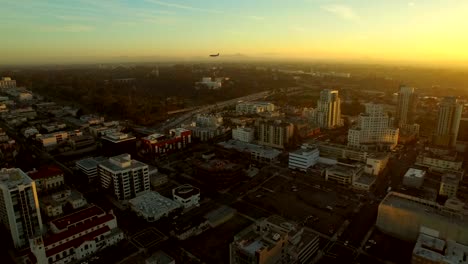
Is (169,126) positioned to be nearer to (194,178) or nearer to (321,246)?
(194,178)

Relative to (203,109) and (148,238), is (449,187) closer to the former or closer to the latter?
(148,238)

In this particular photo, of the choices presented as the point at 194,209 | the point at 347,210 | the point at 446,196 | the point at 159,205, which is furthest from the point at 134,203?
the point at 446,196

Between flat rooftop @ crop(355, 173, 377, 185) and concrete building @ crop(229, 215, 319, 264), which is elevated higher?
concrete building @ crop(229, 215, 319, 264)

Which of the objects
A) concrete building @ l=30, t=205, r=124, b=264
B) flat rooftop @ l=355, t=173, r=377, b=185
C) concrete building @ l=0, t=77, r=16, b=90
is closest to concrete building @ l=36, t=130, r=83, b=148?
concrete building @ l=30, t=205, r=124, b=264

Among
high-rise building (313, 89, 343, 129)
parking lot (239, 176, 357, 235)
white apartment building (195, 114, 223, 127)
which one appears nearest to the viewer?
parking lot (239, 176, 357, 235)

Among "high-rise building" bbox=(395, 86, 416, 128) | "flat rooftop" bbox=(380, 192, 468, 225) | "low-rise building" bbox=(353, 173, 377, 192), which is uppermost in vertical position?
"high-rise building" bbox=(395, 86, 416, 128)

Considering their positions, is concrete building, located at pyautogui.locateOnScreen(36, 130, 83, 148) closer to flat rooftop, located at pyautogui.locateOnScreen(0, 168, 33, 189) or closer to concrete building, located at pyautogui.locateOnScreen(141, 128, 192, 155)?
concrete building, located at pyautogui.locateOnScreen(141, 128, 192, 155)

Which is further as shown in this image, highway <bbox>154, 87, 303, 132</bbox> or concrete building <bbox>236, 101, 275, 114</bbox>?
concrete building <bbox>236, 101, 275, 114</bbox>
